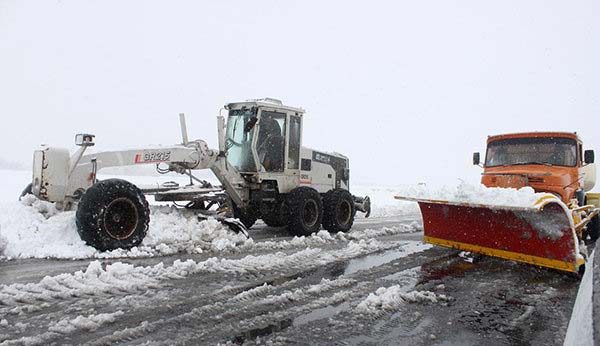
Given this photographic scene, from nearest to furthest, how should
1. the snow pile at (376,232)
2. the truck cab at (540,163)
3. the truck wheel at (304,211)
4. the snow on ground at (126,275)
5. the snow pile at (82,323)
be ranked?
the snow pile at (82,323), the snow on ground at (126,275), the truck cab at (540,163), the truck wheel at (304,211), the snow pile at (376,232)

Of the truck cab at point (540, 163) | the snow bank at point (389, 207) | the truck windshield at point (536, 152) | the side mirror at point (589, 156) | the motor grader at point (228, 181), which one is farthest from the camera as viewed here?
the snow bank at point (389, 207)

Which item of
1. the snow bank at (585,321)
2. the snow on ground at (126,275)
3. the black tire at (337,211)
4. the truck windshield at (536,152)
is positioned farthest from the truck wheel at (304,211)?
the snow bank at (585,321)

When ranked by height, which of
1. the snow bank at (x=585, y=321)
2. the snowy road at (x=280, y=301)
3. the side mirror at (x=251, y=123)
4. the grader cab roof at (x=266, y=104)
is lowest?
the snowy road at (x=280, y=301)

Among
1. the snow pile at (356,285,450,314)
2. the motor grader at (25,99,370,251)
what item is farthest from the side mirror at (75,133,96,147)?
the snow pile at (356,285,450,314)

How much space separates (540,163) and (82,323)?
296 inches

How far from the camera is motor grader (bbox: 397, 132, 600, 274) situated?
5.17 meters

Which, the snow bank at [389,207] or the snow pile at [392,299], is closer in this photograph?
the snow pile at [392,299]

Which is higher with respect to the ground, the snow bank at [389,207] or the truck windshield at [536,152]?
the truck windshield at [536,152]

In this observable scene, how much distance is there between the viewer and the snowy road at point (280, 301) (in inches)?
120

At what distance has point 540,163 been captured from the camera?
7.55 m

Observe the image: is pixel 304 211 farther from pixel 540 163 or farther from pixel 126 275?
pixel 540 163

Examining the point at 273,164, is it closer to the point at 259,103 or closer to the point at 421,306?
the point at 259,103

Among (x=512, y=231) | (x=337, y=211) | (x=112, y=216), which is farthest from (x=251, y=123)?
(x=512, y=231)

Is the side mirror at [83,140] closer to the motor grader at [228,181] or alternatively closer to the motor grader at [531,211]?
the motor grader at [228,181]
